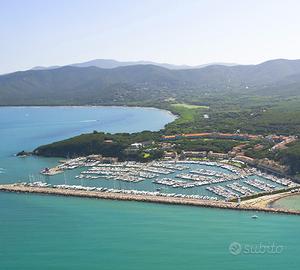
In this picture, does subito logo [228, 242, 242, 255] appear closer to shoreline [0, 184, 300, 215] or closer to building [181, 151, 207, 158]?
shoreline [0, 184, 300, 215]

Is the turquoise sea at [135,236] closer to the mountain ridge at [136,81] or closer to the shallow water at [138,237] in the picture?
the shallow water at [138,237]

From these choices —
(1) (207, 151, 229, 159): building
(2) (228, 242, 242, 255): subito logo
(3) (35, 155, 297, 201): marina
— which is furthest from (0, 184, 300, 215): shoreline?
(1) (207, 151, 229, 159): building

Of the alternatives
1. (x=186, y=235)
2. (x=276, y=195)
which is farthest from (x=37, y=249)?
(x=276, y=195)

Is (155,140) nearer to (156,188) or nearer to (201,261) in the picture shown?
(156,188)

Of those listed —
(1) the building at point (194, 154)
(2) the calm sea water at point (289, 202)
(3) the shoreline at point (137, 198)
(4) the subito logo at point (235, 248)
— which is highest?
(1) the building at point (194, 154)

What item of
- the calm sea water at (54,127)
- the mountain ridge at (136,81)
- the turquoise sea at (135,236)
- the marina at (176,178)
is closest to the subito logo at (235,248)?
the turquoise sea at (135,236)

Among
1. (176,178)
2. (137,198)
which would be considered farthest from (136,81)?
(137,198)
